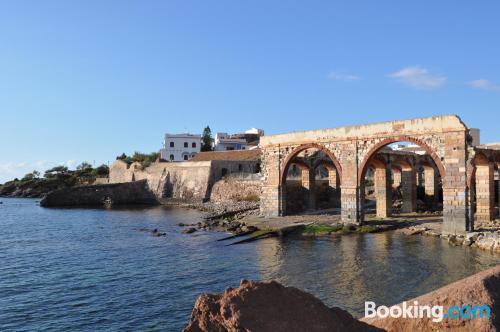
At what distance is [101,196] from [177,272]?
44.7 m

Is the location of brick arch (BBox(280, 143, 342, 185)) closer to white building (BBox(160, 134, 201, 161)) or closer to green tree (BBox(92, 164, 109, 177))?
white building (BBox(160, 134, 201, 161))

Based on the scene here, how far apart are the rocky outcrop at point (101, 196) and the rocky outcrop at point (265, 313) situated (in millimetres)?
54300

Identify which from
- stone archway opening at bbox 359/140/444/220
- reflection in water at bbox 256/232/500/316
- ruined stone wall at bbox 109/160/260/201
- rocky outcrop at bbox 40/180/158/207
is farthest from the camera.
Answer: rocky outcrop at bbox 40/180/158/207

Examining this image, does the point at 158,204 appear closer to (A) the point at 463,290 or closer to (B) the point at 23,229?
(B) the point at 23,229

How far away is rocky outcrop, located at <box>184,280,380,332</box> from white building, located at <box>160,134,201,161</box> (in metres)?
73.7

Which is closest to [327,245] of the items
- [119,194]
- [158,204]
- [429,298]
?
[429,298]

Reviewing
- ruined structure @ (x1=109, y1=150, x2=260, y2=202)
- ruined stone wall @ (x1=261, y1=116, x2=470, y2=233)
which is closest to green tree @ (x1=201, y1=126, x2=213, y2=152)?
ruined structure @ (x1=109, y1=150, x2=260, y2=202)

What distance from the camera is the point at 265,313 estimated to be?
17.6 ft

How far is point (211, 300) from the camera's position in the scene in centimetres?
572

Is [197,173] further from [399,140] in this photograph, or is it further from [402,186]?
[399,140]

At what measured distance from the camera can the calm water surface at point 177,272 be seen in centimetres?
1226

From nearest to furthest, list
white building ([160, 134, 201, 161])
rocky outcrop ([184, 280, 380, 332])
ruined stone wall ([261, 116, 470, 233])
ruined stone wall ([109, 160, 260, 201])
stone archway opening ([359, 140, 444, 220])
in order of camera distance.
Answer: rocky outcrop ([184, 280, 380, 332]) < ruined stone wall ([261, 116, 470, 233]) < stone archway opening ([359, 140, 444, 220]) < ruined stone wall ([109, 160, 260, 201]) < white building ([160, 134, 201, 161])

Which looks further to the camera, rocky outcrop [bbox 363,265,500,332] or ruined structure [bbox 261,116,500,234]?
ruined structure [bbox 261,116,500,234]

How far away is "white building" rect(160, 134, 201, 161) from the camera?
78.4 m
